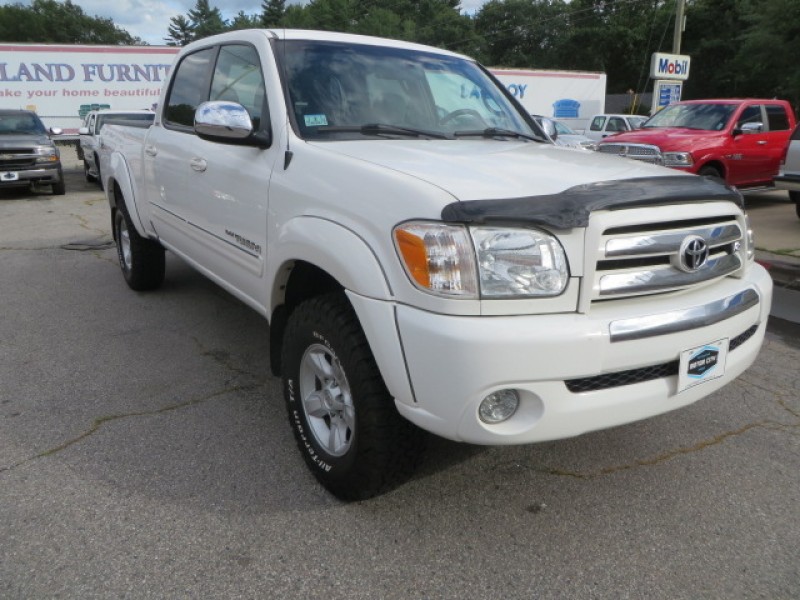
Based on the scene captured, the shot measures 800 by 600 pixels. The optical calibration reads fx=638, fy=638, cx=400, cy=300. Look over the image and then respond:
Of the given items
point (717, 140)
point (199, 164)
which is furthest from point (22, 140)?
point (717, 140)

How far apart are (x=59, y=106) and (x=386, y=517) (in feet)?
79.3

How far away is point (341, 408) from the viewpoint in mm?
2600

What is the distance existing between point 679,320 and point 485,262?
0.75 meters

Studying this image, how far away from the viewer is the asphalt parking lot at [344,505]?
2211mm

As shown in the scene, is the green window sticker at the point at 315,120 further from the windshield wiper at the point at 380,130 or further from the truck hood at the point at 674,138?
the truck hood at the point at 674,138

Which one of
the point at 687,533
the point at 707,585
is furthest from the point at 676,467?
the point at 707,585

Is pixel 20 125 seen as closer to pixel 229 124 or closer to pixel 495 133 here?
pixel 229 124

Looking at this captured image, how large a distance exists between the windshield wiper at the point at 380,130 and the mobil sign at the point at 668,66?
16.4 m

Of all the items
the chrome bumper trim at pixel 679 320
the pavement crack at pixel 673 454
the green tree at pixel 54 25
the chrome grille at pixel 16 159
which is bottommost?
the pavement crack at pixel 673 454

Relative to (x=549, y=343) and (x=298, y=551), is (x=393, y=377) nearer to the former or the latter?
(x=549, y=343)

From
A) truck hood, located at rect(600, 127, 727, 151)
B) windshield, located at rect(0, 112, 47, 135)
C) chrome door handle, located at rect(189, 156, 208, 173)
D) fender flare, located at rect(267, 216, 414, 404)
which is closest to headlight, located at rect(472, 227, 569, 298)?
fender flare, located at rect(267, 216, 414, 404)

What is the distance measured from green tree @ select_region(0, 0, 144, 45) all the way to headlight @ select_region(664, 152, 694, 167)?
8044 cm

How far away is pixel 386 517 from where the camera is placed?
2.54 meters

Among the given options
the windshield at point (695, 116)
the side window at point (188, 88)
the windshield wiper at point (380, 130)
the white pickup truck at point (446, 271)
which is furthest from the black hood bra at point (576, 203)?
the windshield at point (695, 116)
